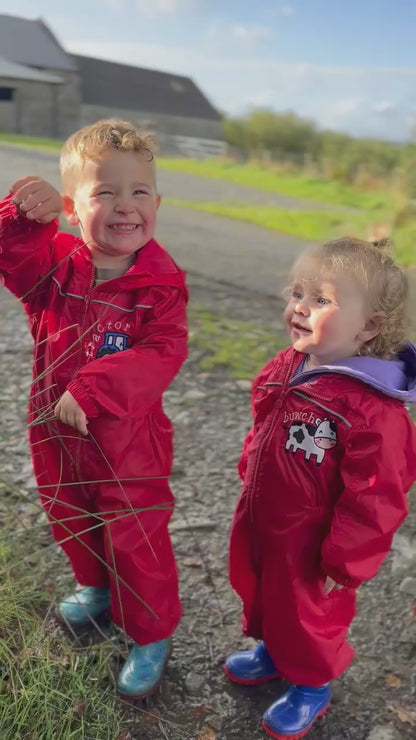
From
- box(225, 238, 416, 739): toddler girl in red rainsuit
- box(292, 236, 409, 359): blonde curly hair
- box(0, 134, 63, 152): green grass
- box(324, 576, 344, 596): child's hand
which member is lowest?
box(0, 134, 63, 152): green grass

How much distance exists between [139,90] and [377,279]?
4268 cm

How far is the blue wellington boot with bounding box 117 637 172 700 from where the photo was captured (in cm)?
201

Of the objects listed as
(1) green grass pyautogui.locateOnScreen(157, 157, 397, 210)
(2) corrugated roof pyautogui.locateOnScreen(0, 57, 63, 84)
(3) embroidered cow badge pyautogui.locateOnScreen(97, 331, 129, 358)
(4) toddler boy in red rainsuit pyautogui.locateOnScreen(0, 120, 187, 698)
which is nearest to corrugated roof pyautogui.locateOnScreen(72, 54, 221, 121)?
(2) corrugated roof pyautogui.locateOnScreen(0, 57, 63, 84)

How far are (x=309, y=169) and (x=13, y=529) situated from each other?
51.3ft

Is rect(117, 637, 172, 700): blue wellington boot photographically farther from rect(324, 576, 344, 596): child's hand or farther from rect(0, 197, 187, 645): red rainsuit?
rect(324, 576, 344, 596): child's hand

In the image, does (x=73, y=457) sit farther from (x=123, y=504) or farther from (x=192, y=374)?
(x=192, y=374)

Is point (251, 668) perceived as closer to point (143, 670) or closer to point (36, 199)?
point (143, 670)

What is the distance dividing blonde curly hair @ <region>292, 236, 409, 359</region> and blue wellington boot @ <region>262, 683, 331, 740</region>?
1.04m

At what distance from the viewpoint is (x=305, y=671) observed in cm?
196

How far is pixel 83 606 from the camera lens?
7.41ft

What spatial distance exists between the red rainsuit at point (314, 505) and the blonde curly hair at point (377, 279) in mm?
148

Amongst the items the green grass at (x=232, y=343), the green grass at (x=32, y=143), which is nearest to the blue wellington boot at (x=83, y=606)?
the green grass at (x=232, y=343)

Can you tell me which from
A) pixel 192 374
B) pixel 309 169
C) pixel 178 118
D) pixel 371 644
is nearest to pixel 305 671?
pixel 371 644

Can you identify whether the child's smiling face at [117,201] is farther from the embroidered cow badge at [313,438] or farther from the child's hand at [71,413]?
the embroidered cow badge at [313,438]
